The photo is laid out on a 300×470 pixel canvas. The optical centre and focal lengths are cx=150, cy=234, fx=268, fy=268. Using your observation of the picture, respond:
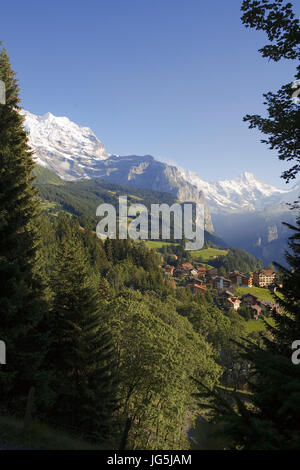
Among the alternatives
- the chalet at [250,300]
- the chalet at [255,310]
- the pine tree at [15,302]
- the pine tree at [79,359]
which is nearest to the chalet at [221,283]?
the chalet at [250,300]

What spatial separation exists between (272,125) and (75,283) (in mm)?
15302

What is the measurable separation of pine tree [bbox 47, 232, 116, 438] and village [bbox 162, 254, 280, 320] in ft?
293

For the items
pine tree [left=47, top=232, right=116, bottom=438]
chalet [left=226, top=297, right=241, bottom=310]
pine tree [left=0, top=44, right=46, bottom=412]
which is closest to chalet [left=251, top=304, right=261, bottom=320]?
chalet [left=226, top=297, right=241, bottom=310]

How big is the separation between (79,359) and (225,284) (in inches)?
5358

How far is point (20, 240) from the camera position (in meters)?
14.3

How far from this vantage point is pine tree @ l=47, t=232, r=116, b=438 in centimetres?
1689

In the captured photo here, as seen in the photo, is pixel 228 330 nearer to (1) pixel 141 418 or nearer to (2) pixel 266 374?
(1) pixel 141 418

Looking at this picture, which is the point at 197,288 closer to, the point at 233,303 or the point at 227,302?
the point at 227,302

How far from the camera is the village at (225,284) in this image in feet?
346

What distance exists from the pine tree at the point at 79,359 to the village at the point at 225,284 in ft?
293

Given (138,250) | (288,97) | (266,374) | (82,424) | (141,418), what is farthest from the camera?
(138,250)

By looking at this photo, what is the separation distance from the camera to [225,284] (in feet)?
474

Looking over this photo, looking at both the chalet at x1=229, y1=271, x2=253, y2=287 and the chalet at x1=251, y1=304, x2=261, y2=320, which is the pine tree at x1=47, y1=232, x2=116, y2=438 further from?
the chalet at x1=229, y1=271, x2=253, y2=287
